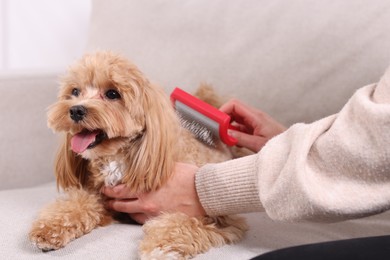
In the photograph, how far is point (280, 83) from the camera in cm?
160

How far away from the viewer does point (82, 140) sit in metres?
1.22

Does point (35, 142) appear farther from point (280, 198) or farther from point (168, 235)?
point (280, 198)

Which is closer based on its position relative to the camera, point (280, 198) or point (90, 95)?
point (280, 198)

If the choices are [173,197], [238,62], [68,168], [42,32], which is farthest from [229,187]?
[42,32]

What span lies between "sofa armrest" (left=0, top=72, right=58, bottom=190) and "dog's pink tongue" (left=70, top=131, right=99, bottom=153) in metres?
0.52

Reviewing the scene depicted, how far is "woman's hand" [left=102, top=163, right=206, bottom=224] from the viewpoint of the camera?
122cm

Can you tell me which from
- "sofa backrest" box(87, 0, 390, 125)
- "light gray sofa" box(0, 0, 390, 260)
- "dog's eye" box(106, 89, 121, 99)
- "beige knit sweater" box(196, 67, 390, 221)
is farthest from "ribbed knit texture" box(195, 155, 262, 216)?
"sofa backrest" box(87, 0, 390, 125)

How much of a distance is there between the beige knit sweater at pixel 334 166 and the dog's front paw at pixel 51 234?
0.41 metres

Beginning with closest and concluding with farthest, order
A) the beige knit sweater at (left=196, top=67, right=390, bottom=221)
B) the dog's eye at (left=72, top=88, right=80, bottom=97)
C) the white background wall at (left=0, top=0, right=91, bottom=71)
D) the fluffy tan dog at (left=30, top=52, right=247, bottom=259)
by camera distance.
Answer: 1. the beige knit sweater at (left=196, top=67, right=390, bottom=221)
2. the fluffy tan dog at (left=30, top=52, right=247, bottom=259)
3. the dog's eye at (left=72, top=88, right=80, bottom=97)
4. the white background wall at (left=0, top=0, right=91, bottom=71)

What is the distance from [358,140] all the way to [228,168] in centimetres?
32

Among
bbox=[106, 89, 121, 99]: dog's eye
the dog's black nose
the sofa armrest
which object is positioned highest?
bbox=[106, 89, 121, 99]: dog's eye

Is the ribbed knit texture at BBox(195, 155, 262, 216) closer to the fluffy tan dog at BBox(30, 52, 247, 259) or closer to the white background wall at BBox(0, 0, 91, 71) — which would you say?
the fluffy tan dog at BBox(30, 52, 247, 259)

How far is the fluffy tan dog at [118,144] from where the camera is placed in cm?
117

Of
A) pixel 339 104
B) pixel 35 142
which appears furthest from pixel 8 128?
pixel 339 104
